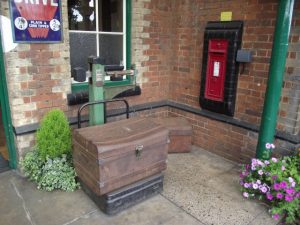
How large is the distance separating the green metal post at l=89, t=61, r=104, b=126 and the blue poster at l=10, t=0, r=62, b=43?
724 mm

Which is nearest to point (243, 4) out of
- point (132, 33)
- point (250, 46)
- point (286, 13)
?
point (250, 46)

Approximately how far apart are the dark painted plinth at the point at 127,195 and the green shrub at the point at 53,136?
1.56ft

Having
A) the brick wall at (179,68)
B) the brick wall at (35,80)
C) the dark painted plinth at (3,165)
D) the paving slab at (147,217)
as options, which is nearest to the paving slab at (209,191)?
the paving slab at (147,217)

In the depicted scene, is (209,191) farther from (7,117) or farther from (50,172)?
(7,117)

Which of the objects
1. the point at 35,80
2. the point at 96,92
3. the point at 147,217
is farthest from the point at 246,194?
the point at 35,80

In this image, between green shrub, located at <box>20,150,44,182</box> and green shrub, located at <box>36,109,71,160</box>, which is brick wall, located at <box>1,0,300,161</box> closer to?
green shrub, located at <box>20,150,44,182</box>

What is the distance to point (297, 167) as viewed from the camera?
279 cm

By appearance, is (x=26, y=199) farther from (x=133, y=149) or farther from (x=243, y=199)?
(x=243, y=199)

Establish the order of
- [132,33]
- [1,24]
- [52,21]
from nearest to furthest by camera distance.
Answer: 1. [1,24]
2. [52,21]
3. [132,33]

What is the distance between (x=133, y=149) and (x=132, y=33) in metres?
2.05

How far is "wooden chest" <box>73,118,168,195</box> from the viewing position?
7.72 feet

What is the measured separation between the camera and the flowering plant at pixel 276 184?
8.14ft

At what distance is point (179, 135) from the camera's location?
3.81 metres

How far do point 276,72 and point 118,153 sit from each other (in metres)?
1.78
